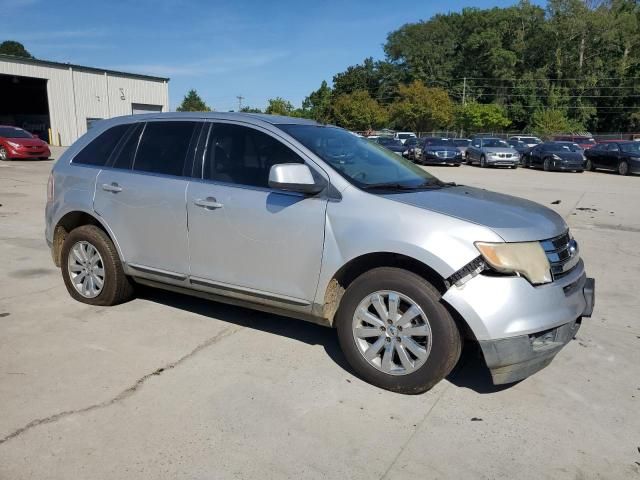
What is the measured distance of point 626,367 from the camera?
4039mm

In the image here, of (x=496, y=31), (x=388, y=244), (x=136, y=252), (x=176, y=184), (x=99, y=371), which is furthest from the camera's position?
(x=496, y=31)

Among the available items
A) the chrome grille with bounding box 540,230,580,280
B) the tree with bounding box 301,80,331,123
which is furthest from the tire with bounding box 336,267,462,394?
the tree with bounding box 301,80,331,123

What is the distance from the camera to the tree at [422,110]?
A: 232 ft

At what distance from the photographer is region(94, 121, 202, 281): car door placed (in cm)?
442

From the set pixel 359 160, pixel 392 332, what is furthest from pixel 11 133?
pixel 392 332

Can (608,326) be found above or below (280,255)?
below

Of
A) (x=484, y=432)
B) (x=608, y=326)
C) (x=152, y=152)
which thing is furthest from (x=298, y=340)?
(x=608, y=326)

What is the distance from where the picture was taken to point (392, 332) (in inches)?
138

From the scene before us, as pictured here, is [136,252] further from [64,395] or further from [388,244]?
[388,244]

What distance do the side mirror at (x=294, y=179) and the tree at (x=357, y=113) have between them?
226ft

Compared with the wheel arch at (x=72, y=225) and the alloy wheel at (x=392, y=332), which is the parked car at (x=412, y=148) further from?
the alloy wheel at (x=392, y=332)

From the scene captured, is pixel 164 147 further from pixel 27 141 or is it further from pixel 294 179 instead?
pixel 27 141

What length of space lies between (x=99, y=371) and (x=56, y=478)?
3.89ft

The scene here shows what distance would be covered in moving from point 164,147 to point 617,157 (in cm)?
2343
